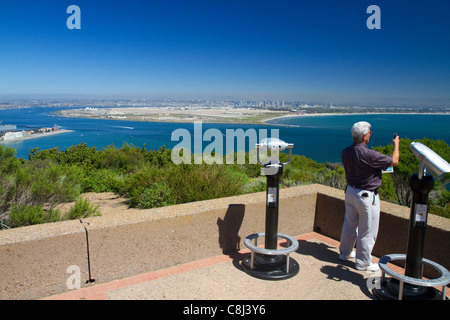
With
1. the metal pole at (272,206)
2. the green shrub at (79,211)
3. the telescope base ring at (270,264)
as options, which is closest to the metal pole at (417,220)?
the telescope base ring at (270,264)

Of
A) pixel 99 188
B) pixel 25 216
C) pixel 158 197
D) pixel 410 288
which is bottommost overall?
pixel 99 188

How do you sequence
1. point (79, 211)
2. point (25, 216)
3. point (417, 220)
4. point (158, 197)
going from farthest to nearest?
point (158, 197) < point (79, 211) < point (25, 216) < point (417, 220)

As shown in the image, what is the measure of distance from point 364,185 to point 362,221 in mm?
431

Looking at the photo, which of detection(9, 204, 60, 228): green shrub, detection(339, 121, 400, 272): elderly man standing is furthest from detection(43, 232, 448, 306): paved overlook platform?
detection(9, 204, 60, 228): green shrub

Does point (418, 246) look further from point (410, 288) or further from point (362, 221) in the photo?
point (362, 221)

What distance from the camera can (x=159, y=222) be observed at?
383 centimetres

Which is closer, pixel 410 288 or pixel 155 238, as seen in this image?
pixel 410 288

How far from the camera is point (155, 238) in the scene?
151 inches

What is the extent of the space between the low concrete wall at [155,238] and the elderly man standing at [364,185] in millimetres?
562

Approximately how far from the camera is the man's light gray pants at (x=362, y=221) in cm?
373

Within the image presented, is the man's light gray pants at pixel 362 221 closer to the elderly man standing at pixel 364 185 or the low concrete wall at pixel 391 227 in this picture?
the elderly man standing at pixel 364 185

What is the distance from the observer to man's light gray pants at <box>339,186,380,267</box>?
3.73m

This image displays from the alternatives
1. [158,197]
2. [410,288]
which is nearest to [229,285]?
[410,288]
